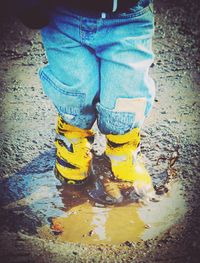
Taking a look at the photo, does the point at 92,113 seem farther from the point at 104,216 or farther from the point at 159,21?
the point at 159,21

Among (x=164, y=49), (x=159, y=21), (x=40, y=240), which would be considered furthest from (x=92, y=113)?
(x=159, y=21)

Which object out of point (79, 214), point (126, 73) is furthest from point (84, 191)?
point (126, 73)

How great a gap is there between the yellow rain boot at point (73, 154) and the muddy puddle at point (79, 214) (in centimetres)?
5

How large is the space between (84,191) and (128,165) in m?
0.20

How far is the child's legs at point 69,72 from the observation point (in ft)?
3.60

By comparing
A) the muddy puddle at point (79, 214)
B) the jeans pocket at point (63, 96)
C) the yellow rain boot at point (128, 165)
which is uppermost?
the jeans pocket at point (63, 96)

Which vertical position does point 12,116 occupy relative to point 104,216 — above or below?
above

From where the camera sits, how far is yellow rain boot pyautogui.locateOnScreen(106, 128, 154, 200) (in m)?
1.36

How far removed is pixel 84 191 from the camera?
141cm

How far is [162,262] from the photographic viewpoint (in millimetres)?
1168

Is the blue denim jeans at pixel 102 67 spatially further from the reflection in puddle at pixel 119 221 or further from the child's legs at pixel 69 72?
the reflection in puddle at pixel 119 221

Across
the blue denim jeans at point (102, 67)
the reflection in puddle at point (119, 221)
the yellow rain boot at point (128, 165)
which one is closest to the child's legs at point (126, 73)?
the blue denim jeans at point (102, 67)

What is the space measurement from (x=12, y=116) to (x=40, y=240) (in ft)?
2.31

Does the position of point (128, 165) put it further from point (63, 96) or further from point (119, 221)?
point (63, 96)
